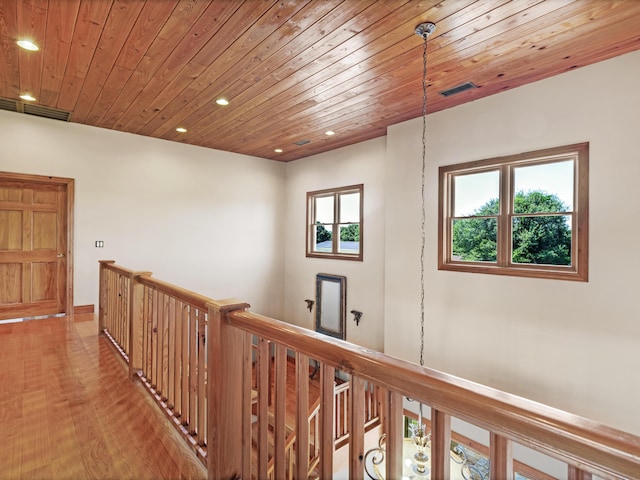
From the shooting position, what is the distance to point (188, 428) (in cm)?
189

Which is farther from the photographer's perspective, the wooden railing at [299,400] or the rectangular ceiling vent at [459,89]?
the rectangular ceiling vent at [459,89]

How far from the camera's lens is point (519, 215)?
353 centimetres

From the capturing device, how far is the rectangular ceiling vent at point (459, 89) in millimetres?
3342

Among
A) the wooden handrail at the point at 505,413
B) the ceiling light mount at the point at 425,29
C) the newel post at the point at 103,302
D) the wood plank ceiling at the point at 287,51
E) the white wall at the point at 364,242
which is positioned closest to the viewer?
Result: the wooden handrail at the point at 505,413

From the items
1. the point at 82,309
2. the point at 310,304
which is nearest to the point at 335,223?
the point at 310,304

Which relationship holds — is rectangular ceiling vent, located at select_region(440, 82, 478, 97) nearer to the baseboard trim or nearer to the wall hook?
the wall hook

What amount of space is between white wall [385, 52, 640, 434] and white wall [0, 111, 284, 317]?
9.85ft

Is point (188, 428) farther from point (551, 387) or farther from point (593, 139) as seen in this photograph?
point (593, 139)

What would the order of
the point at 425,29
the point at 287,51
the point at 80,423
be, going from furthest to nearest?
the point at 287,51 < the point at 425,29 < the point at 80,423

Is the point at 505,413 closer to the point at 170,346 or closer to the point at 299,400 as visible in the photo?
the point at 299,400

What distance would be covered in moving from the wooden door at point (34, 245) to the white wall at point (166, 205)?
5.5 inches

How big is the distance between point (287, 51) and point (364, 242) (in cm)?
315

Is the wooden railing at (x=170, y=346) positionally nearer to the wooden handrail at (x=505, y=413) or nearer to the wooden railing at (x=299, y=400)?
the wooden railing at (x=299, y=400)

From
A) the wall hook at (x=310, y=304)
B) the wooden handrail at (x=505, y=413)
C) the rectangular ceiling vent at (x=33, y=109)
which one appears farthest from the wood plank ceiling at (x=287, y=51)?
the wall hook at (x=310, y=304)
